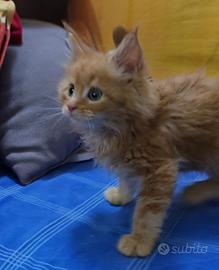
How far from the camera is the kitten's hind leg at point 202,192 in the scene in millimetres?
953

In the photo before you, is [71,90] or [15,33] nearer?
[71,90]

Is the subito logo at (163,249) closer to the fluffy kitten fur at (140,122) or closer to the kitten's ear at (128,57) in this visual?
the fluffy kitten fur at (140,122)

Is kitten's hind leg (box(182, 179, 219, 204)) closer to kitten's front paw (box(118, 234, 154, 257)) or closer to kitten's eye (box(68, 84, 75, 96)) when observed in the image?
kitten's front paw (box(118, 234, 154, 257))

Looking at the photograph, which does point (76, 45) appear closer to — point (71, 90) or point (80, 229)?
point (71, 90)

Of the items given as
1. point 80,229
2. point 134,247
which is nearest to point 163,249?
point 134,247

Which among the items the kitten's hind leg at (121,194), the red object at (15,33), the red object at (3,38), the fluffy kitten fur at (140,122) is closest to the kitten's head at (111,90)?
the fluffy kitten fur at (140,122)

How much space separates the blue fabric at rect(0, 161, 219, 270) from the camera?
70 cm

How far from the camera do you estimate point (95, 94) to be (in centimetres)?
71

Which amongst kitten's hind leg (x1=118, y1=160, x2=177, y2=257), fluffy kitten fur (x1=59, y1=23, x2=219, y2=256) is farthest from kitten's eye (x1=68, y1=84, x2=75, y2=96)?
kitten's hind leg (x1=118, y1=160, x2=177, y2=257)

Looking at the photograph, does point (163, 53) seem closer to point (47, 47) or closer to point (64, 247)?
point (47, 47)

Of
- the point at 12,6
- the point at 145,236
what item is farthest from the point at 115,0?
the point at 145,236

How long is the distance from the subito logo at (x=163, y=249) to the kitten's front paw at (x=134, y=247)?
29mm

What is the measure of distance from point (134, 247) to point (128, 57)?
0.49 m

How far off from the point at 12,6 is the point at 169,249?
109 centimetres
